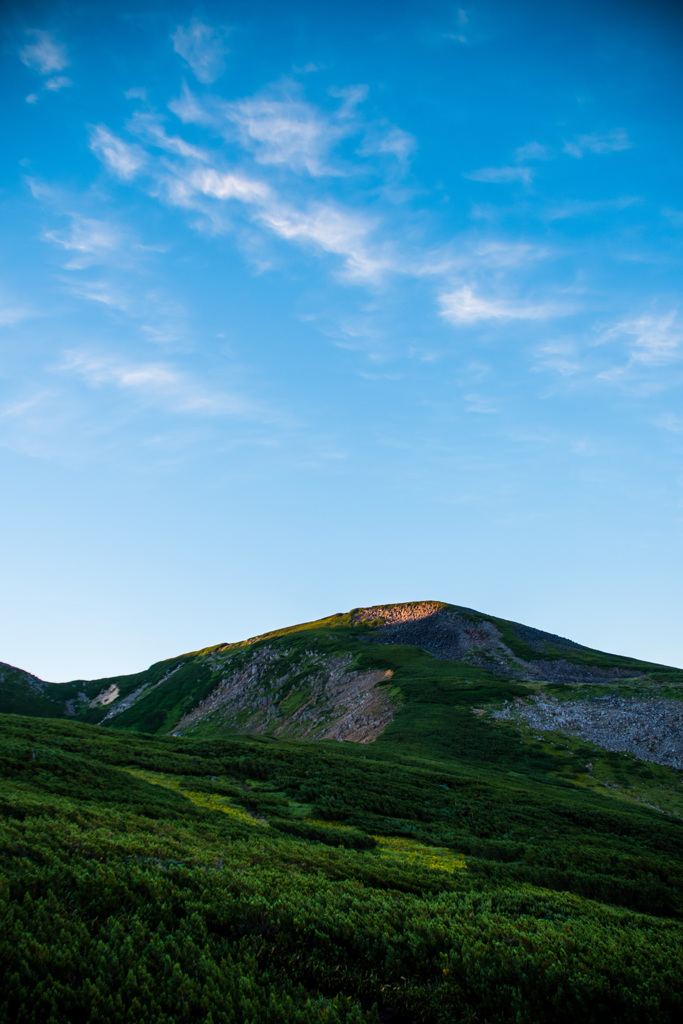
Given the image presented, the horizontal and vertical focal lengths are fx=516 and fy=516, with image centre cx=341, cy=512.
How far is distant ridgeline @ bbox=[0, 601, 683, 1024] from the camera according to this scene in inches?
378

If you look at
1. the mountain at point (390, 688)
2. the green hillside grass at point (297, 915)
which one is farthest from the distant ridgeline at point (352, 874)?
the mountain at point (390, 688)

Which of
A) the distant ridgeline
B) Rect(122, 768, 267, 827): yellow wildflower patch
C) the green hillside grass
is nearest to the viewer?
the green hillside grass

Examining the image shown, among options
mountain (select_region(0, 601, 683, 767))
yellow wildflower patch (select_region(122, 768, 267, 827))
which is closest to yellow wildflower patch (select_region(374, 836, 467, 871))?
yellow wildflower patch (select_region(122, 768, 267, 827))

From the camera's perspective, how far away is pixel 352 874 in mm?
19359

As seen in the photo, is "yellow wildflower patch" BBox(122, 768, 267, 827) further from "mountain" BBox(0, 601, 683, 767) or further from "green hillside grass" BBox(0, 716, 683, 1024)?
"mountain" BBox(0, 601, 683, 767)

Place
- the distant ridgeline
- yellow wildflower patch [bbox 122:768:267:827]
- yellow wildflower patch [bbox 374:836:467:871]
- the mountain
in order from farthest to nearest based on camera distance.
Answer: the mountain, yellow wildflower patch [bbox 122:768:267:827], yellow wildflower patch [bbox 374:836:467:871], the distant ridgeline

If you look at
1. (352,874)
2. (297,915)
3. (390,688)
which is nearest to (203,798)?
(352,874)

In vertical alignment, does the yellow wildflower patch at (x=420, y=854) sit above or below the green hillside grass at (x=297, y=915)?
below

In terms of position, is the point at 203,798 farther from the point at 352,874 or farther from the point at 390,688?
the point at 390,688

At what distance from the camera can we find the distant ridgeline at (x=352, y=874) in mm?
9594

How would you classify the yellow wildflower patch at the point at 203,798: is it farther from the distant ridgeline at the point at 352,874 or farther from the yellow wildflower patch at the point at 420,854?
the yellow wildflower patch at the point at 420,854

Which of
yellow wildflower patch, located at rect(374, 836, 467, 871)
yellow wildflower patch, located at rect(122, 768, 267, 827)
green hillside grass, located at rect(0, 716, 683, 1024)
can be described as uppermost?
green hillside grass, located at rect(0, 716, 683, 1024)

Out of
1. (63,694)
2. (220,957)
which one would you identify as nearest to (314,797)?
(220,957)

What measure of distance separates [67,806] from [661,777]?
59.3m
